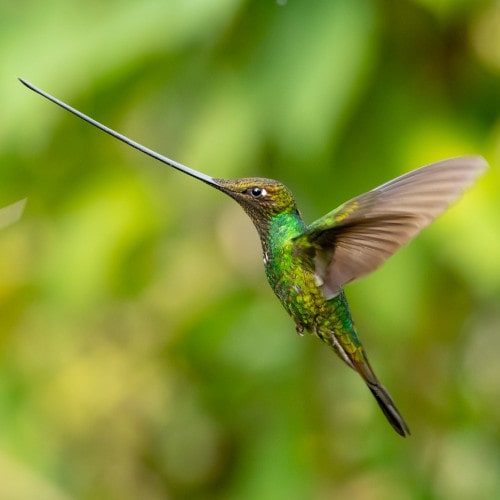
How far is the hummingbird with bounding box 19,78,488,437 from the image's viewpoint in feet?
3.06

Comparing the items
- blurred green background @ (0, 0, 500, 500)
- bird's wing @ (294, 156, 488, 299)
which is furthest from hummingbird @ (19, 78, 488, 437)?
blurred green background @ (0, 0, 500, 500)

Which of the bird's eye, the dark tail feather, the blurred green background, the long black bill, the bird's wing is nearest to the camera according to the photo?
the long black bill

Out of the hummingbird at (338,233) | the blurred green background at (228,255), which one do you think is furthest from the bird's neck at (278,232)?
the blurred green background at (228,255)

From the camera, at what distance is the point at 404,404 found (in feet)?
7.45

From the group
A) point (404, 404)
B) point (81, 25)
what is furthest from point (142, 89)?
point (404, 404)

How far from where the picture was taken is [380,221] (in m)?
1.01

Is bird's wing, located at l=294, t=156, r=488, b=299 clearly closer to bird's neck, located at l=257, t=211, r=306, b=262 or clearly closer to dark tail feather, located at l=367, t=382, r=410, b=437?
bird's neck, located at l=257, t=211, r=306, b=262

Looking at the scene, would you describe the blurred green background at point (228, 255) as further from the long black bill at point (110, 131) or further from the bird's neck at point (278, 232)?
the long black bill at point (110, 131)

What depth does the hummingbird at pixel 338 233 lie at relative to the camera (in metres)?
0.93

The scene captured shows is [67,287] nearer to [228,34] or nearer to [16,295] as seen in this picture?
[16,295]

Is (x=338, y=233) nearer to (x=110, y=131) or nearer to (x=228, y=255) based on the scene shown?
(x=110, y=131)

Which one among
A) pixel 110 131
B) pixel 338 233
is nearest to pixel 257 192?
pixel 338 233

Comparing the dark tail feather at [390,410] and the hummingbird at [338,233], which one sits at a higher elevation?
the hummingbird at [338,233]

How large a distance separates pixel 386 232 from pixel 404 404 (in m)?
1.31
